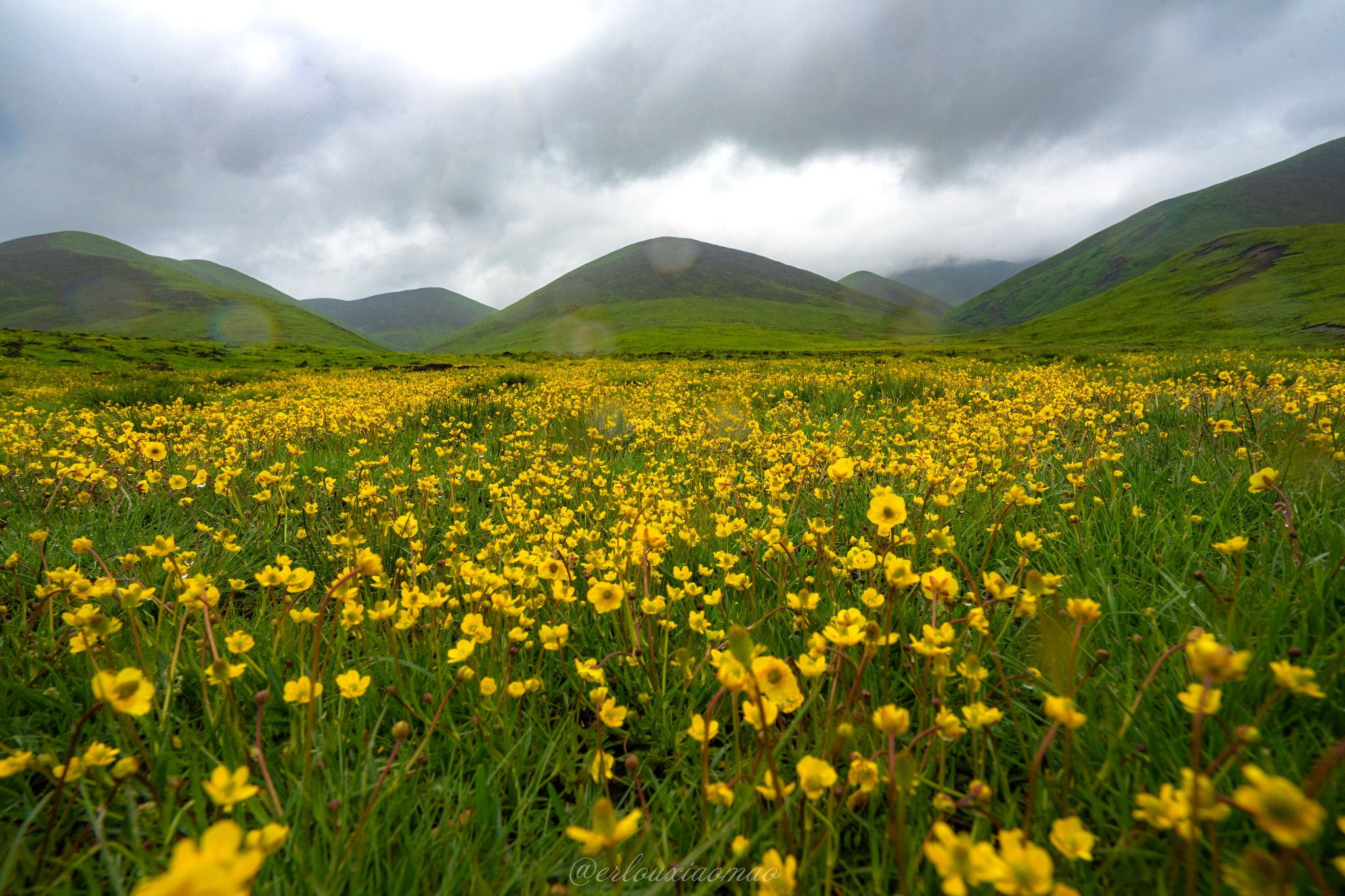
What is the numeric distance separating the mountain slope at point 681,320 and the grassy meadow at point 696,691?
242 ft

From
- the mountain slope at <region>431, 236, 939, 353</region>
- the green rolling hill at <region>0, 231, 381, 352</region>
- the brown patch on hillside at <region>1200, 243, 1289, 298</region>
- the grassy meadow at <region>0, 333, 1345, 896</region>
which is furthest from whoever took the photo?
the green rolling hill at <region>0, 231, 381, 352</region>

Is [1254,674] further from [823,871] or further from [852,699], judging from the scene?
[823,871]

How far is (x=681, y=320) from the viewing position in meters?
131

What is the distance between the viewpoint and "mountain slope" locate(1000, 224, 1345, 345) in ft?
163

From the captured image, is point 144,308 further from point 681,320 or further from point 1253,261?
point 1253,261

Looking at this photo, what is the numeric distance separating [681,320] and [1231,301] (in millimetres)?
94966

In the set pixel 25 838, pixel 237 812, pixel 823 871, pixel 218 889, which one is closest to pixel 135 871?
pixel 237 812

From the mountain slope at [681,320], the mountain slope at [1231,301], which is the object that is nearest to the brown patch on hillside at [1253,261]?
the mountain slope at [1231,301]

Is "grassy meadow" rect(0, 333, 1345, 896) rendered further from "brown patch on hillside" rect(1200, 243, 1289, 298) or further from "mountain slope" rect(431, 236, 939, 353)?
"brown patch on hillside" rect(1200, 243, 1289, 298)

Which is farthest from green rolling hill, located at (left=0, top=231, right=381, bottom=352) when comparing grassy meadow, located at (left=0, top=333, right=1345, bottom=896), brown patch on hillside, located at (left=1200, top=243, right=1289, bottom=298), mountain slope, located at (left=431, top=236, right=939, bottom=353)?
brown patch on hillside, located at (left=1200, top=243, right=1289, bottom=298)

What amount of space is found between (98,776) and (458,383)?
13.7m

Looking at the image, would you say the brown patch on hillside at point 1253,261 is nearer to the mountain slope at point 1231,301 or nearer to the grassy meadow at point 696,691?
the mountain slope at point 1231,301

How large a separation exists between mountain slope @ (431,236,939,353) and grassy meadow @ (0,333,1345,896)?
242ft

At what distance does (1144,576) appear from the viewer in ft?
8.25
